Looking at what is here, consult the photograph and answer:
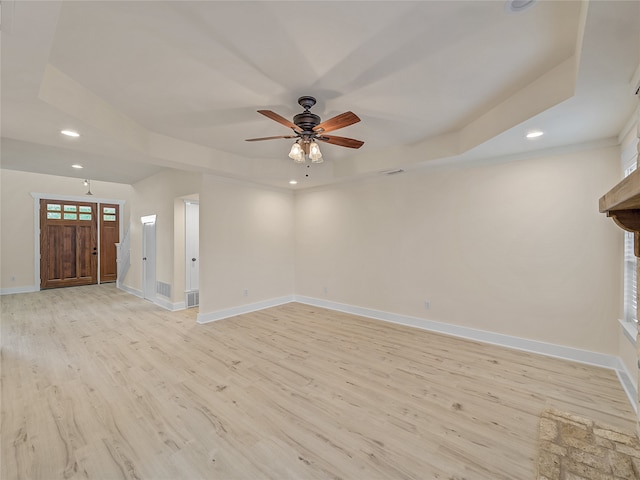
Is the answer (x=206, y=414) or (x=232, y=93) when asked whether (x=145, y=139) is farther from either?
(x=206, y=414)

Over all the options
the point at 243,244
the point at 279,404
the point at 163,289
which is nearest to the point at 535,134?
the point at 279,404

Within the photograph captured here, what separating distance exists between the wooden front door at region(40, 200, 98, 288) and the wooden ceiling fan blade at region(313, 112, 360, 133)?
872 centimetres

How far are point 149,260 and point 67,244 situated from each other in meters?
3.82

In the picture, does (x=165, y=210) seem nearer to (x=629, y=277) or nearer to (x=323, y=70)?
(x=323, y=70)

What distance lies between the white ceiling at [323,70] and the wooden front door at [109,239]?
636 centimetres

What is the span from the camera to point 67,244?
761cm

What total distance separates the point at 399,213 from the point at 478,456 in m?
3.33

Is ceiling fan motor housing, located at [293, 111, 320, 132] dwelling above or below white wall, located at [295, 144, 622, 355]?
above

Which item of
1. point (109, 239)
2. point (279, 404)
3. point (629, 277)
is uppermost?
point (109, 239)

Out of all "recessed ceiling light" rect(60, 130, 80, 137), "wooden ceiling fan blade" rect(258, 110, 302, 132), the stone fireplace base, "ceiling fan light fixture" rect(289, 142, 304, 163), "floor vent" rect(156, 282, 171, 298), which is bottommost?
the stone fireplace base

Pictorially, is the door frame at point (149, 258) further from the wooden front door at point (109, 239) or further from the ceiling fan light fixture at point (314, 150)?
the ceiling fan light fixture at point (314, 150)

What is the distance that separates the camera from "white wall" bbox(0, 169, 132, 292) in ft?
21.5

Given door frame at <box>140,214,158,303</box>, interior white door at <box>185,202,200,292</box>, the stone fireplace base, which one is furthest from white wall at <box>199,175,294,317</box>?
the stone fireplace base

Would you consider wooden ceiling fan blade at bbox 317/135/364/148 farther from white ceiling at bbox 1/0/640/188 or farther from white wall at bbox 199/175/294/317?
white wall at bbox 199/175/294/317
